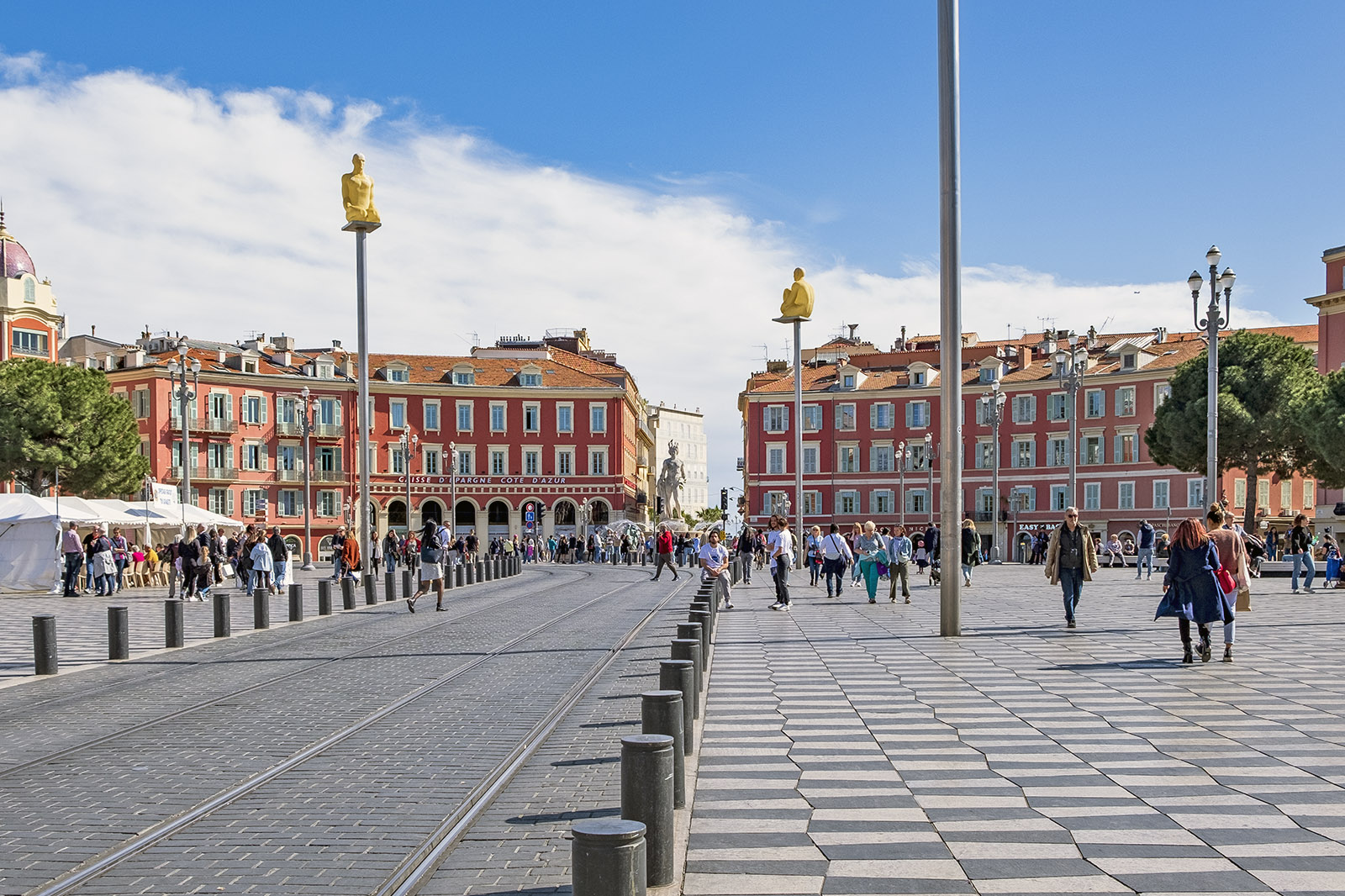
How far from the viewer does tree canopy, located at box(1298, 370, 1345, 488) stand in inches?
1797

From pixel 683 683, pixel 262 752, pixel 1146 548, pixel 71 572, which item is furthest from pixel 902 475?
pixel 683 683

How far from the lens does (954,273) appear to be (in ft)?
52.3

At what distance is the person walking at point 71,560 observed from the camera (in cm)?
3128

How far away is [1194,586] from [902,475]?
2052 inches

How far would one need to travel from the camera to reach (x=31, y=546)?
3159 centimetres

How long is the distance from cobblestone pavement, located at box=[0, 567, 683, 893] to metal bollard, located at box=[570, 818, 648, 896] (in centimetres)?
147

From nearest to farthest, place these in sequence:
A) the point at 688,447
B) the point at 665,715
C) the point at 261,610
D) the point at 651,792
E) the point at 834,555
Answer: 1. the point at 651,792
2. the point at 665,715
3. the point at 261,610
4. the point at 834,555
5. the point at 688,447

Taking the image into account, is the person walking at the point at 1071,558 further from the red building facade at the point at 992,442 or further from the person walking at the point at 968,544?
the red building facade at the point at 992,442

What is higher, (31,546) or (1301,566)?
(31,546)

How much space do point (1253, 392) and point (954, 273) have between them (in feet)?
146

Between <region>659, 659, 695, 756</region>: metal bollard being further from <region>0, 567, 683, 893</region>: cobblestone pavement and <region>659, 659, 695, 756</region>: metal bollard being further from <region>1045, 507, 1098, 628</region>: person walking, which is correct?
<region>1045, 507, 1098, 628</region>: person walking

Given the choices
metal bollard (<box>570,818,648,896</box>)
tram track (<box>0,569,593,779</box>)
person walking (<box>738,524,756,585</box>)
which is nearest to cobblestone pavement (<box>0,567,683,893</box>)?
tram track (<box>0,569,593,779</box>)

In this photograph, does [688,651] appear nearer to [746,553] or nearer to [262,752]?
[262,752]

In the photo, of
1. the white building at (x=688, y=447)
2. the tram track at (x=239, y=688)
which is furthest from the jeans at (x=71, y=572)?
the white building at (x=688, y=447)
